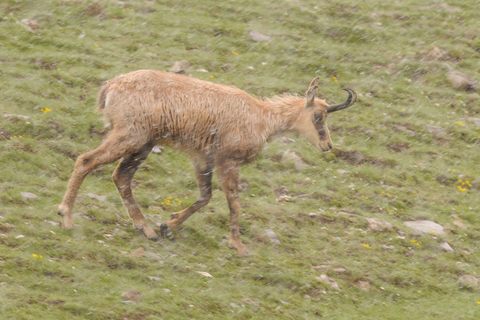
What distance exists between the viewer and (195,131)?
45.2 feet

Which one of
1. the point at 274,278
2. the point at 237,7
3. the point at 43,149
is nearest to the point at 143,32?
the point at 237,7

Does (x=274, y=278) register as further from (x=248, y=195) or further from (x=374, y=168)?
(x=374, y=168)

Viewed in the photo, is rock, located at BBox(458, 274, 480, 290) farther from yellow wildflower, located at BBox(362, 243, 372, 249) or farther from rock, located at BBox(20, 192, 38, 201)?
rock, located at BBox(20, 192, 38, 201)

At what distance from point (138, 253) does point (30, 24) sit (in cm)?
955

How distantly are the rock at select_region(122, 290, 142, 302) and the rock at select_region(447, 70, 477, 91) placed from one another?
1202 centimetres

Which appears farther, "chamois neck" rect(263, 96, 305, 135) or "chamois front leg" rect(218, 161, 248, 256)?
"chamois neck" rect(263, 96, 305, 135)

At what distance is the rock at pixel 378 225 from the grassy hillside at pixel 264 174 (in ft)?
0.27

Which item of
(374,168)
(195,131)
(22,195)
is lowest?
(374,168)

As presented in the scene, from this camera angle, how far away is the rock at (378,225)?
15656mm

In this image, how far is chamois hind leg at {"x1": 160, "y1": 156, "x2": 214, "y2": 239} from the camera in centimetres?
1401

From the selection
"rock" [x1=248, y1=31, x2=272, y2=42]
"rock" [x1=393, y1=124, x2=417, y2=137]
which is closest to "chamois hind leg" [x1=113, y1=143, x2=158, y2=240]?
"rock" [x1=393, y1=124, x2=417, y2=137]

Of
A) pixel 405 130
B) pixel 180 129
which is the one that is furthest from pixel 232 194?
pixel 405 130

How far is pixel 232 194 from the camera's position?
1398 centimetres

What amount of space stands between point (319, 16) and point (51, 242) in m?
12.9
